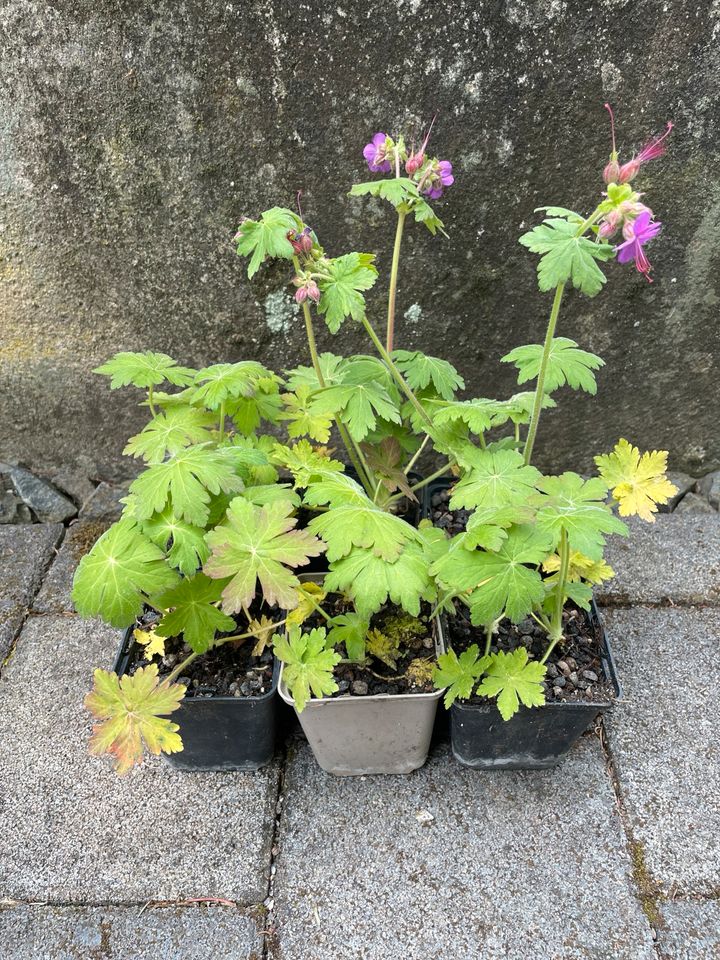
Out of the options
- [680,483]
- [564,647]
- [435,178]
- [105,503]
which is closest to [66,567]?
[105,503]

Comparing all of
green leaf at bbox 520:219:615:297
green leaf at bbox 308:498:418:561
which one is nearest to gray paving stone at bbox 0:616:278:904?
green leaf at bbox 308:498:418:561

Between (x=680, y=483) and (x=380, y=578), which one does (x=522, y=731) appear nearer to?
(x=380, y=578)

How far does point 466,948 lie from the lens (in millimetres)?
1613

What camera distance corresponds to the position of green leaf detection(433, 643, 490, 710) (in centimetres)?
169

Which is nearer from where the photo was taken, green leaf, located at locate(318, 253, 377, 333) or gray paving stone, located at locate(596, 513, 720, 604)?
green leaf, located at locate(318, 253, 377, 333)

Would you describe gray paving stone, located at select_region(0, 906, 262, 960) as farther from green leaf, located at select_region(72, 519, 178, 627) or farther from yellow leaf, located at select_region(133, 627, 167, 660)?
green leaf, located at select_region(72, 519, 178, 627)

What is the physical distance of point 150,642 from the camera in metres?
1.91

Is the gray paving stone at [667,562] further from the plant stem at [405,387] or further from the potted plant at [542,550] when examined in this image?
the plant stem at [405,387]

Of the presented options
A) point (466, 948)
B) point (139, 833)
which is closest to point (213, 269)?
point (139, 833)

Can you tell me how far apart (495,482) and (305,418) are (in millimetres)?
621

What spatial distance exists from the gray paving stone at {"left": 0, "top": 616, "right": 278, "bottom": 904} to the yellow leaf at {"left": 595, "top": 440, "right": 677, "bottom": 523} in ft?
4.10

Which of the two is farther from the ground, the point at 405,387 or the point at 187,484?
the point at 405,387

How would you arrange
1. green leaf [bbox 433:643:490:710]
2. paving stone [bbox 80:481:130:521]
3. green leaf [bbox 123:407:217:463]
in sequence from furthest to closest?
paving stone [bbox 80:481:130:521] < green leaf [bbox 123:407:217:463] < green leaf [bbox 433:643:490:710]

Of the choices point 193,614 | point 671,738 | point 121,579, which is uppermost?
point 121,579
